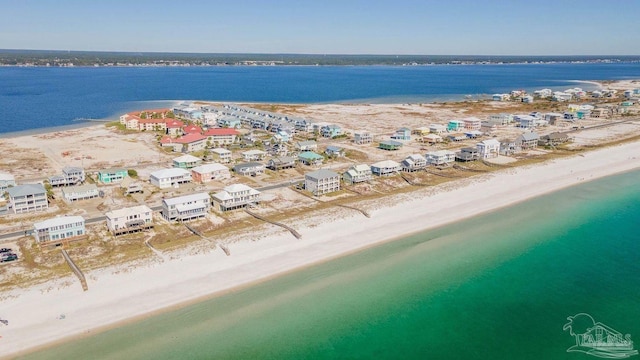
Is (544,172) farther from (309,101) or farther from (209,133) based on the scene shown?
(309,101)

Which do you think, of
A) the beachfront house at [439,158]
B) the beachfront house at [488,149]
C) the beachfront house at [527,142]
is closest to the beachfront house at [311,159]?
the beachfront house at [439,158]

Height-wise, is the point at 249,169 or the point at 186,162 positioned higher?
the point at 186,162

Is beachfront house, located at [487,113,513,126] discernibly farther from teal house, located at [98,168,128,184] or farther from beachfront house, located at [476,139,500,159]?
teal house, located at [98,168,128,184]

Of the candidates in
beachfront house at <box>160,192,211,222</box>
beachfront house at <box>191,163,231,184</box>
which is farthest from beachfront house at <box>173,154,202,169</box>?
beachfront house at <box>160,192,211,222</box>

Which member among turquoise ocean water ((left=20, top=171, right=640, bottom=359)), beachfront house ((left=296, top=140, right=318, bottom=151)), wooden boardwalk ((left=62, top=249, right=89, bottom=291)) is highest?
beachfront house ((left=296, top=140, right=318, bottom=151))

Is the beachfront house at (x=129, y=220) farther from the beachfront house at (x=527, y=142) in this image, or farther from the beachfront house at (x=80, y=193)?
the beachfront house at (x=527, y=142)

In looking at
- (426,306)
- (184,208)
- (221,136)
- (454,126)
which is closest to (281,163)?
(184,208)

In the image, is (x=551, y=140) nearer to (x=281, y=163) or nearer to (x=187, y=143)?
(x=281, y=163)
